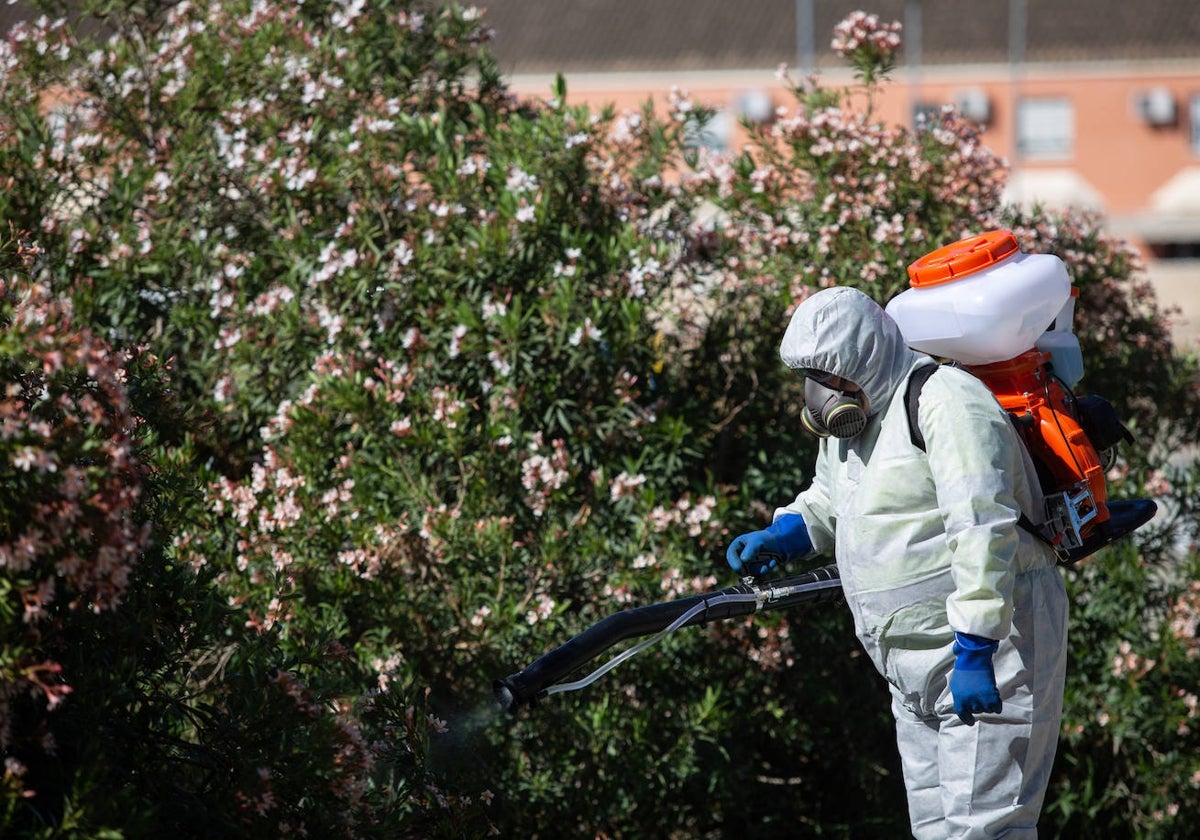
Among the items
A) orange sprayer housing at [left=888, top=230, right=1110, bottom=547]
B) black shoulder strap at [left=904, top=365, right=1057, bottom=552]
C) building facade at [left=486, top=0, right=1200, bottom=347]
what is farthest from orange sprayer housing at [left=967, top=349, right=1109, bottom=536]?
building facade at [left=486, top=0, right=1200, bottom=347]

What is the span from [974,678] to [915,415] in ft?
2.08

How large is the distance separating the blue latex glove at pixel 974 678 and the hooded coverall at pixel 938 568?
0.12 meters

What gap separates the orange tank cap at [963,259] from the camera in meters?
3.38

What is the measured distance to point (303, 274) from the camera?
4855 mm

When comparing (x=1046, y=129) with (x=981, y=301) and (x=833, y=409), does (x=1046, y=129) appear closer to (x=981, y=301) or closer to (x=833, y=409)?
(x=981, y=301)

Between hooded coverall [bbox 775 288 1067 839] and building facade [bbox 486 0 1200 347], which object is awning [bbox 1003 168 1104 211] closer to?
building facade [bbox 486 0 1200 347]

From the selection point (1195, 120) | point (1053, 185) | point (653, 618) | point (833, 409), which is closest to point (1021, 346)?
point (833, 409)

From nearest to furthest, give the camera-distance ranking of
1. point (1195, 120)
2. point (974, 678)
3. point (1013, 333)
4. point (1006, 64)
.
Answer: point (974, 678) < point (1013, 333) < point (1006, 64) < point (1195, 120)

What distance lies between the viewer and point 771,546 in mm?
3693

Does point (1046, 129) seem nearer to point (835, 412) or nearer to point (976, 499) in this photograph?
point (835, 412)

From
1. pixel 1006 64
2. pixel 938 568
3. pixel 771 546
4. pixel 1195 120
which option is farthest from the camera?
pixel 1195 120

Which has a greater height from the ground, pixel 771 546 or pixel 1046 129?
pixel 1046 129

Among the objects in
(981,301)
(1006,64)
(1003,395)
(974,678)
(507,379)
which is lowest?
(974,678)

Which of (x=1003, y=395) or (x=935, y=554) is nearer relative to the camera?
(x=935, y=554)
